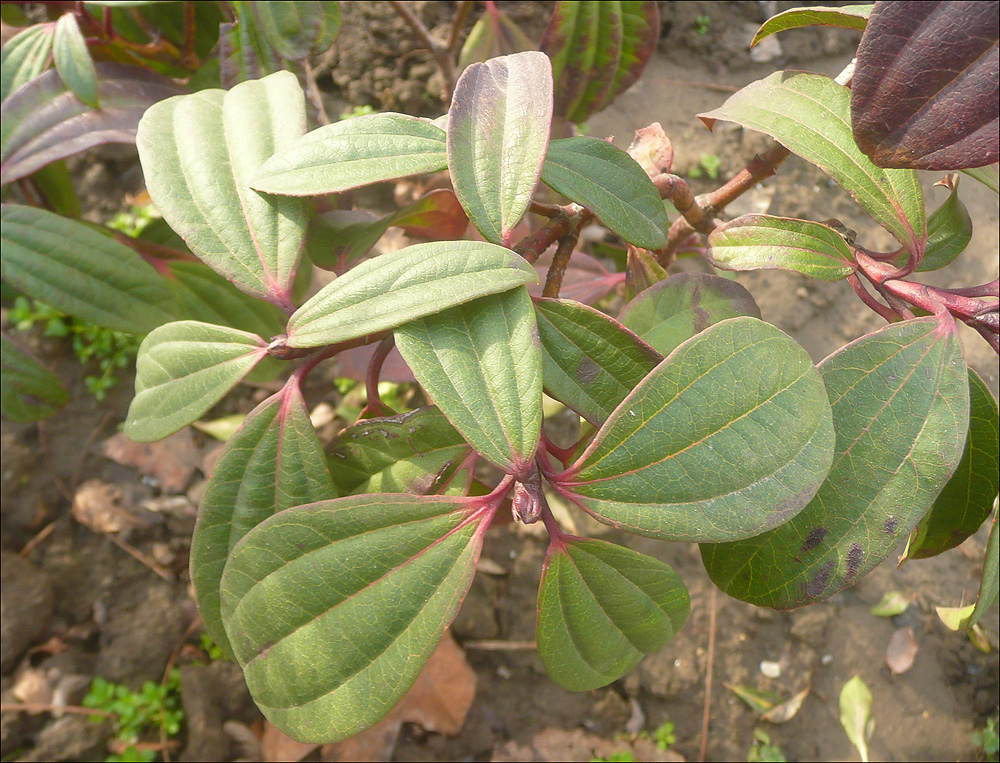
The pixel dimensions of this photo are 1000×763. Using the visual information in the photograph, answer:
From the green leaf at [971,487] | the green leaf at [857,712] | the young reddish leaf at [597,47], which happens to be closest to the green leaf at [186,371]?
the green leaf at [971,487]

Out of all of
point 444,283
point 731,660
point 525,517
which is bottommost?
point 731,660

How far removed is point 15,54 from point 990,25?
138 centimetres

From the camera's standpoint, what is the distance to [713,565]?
24.8 inches

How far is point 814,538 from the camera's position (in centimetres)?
58

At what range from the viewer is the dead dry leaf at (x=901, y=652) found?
4.68ft

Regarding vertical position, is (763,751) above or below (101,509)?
below

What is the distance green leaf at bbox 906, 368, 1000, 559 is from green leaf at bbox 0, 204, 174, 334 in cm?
114

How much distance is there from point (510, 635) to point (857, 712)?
0.75 metres

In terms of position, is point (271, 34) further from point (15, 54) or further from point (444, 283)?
point (444, 283)

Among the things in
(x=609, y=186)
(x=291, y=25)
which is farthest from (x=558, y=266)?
(x=291, y=25)

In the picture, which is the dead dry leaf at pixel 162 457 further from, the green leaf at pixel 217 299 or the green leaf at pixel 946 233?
the green leaf at pixel 946 233

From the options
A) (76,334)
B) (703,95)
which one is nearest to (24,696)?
(76,334)

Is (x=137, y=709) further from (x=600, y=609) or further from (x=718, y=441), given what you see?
(x=718, y=441)

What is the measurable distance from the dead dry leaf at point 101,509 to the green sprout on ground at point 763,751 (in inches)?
56.0
